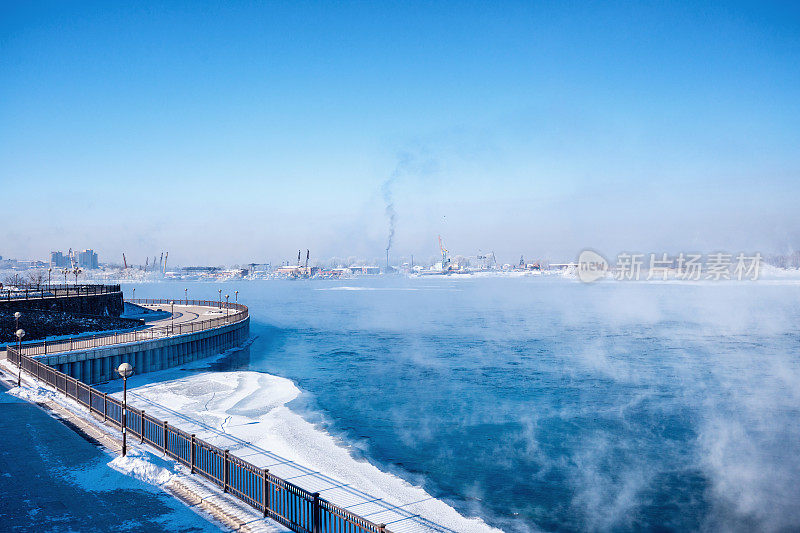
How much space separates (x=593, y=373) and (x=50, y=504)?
128 feet

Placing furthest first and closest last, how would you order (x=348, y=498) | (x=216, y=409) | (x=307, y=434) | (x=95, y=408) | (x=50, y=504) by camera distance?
1. (x=216, y=409)
2. (x=307, y=434)
3. (x=95, y=408)
4. (x=348, y=498)
5. (x=50, y=504)

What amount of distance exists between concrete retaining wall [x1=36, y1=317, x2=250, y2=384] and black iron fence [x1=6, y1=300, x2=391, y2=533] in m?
3.37

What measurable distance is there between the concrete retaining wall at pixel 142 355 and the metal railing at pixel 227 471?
3.29 metres

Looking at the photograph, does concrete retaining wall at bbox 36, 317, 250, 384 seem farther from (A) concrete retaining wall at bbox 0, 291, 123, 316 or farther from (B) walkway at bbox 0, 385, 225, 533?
(B) walkway at bbox 0, 385, 225, 533

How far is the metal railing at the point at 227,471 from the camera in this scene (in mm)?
12844

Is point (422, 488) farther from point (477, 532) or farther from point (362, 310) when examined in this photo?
point (362, 310)

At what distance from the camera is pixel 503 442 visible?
2645 centimetres

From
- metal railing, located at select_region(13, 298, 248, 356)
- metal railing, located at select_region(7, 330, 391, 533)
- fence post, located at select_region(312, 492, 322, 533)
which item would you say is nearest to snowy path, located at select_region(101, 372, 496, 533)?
metal railing, located at select_region(7, 330, 391, 533)

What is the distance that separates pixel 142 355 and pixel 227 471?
2942 centimetres

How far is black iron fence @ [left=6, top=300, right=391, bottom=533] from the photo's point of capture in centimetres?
1285

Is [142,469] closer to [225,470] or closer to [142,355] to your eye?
[225,470]

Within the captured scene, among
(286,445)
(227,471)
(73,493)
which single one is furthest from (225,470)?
(286,445)

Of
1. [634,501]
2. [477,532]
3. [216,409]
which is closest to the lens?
[477,532]

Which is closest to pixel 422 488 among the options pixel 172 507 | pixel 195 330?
pixel 172 507
